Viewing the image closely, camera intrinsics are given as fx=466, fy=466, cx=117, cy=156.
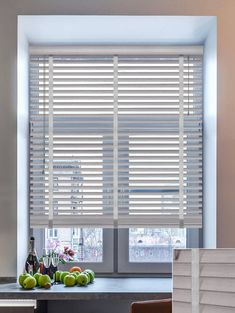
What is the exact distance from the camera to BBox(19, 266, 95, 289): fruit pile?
251 centimetres

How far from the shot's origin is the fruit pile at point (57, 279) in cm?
251

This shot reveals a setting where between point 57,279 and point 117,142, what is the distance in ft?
3.07

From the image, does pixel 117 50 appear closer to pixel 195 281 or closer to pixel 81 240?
pixel 81 240

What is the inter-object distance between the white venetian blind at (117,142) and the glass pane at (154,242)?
0.46 feet

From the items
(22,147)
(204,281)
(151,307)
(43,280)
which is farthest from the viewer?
(22,147)

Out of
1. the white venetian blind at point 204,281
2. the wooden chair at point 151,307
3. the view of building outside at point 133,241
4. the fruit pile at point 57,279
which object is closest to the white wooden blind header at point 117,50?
the view of building outside at point 133,241

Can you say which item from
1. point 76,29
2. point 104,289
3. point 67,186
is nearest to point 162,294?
point 104,289

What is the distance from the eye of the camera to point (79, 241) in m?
3.14

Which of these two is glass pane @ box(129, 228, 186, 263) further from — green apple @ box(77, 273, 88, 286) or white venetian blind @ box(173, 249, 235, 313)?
white venetian blind @ box(173, 249, 235, 313)

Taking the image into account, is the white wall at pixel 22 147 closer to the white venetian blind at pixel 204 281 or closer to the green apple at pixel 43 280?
the green apple at pixel 43 280

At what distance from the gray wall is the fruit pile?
16 cm

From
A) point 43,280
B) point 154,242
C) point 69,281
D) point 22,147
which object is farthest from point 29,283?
point 154,242

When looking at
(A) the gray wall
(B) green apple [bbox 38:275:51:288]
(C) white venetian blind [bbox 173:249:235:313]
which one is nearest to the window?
(A) the gray wall

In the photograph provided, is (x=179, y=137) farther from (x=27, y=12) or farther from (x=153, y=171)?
(x=27, y=12)
